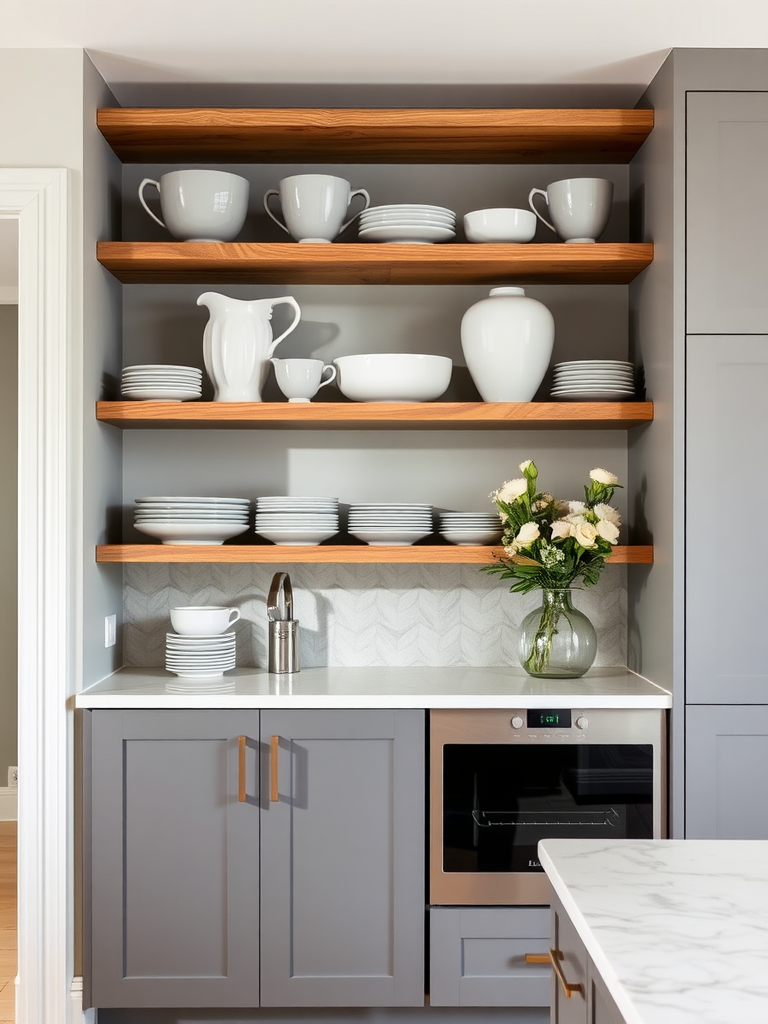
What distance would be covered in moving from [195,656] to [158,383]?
30.1 inches

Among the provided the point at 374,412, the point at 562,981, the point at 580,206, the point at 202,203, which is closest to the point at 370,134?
the point at 202,203

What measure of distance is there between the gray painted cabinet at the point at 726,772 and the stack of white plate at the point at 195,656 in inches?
50.0

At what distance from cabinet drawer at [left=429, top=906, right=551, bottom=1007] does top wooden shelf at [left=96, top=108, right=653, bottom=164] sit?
2.12 meters

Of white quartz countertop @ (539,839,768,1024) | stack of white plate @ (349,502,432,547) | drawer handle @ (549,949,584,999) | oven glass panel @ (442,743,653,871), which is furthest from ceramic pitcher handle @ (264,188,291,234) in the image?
drawer handle @ (549,949,584,999)

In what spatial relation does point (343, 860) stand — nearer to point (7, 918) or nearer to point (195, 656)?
point (195, 656)

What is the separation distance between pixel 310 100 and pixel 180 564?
145cm

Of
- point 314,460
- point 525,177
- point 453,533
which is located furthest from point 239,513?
point 525,177

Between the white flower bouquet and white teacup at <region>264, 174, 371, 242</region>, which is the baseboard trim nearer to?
the white flower bouquet

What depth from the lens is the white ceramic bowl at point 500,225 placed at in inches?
102

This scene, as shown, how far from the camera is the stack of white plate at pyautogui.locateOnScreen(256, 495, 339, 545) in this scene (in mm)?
2590

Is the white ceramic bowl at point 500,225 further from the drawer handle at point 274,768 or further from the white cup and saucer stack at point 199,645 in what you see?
the drawer handle at point 274,768

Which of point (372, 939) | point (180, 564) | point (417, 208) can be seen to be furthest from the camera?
point (180, 564)

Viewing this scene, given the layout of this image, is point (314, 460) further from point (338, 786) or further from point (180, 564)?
point (338, 786)

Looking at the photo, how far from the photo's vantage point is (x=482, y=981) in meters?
2.40
